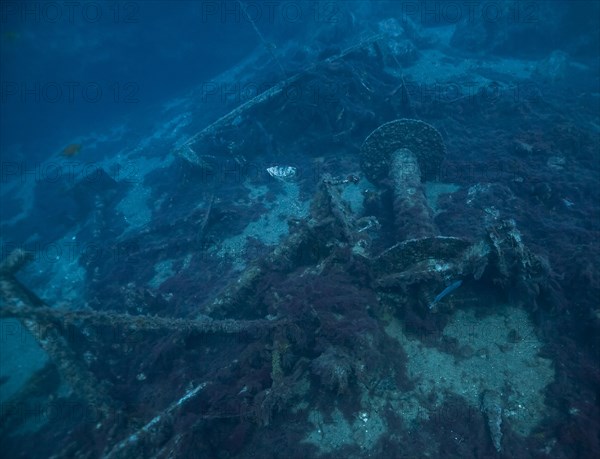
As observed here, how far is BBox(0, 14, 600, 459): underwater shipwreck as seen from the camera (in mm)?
4789

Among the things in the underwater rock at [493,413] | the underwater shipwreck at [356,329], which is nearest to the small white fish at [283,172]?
the underwater shipwreck at [356,329]

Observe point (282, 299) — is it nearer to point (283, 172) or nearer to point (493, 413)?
point (493, 413)

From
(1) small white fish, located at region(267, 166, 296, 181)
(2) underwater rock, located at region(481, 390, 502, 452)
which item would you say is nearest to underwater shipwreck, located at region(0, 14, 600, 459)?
(2) underwater rock, located at region(481, 390, 502, 452)

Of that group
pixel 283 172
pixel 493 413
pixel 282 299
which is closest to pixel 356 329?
pixel 282 299

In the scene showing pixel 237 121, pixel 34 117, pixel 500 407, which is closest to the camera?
pixel 500 407

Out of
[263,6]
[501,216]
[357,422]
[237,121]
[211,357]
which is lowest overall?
[501,216]

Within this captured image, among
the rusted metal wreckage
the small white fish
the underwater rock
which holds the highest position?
the rusted metal wreckage

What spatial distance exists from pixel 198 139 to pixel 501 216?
453 inches

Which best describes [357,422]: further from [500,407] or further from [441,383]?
[500,407]

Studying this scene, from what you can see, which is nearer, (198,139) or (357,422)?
(357,422)

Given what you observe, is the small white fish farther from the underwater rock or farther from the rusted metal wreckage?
the underwater rock

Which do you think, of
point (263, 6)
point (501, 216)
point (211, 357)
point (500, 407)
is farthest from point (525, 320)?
point (263, 6)

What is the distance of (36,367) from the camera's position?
9602 millimetres

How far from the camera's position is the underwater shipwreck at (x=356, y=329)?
4789 millimetres
